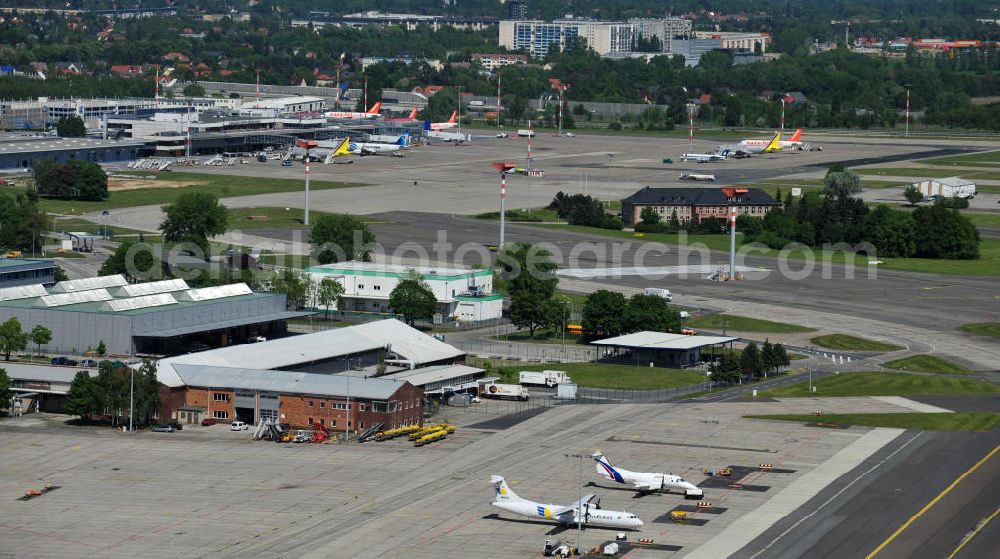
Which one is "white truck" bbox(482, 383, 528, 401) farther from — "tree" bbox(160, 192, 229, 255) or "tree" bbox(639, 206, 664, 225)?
"tree" bbox(639, 206, 664, 225)

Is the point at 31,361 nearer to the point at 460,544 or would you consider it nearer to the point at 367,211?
the point at 460,544

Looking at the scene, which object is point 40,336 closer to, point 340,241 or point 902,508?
point 340,241

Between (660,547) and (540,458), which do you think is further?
(540,458)

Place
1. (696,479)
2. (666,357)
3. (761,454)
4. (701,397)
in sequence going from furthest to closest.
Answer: (666,357)
(701,397)
(761,454)
(696,479)

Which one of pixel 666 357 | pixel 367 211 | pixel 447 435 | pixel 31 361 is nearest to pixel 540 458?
pixel 447 435

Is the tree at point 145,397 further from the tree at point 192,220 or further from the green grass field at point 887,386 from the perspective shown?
the tree at point 192,220
